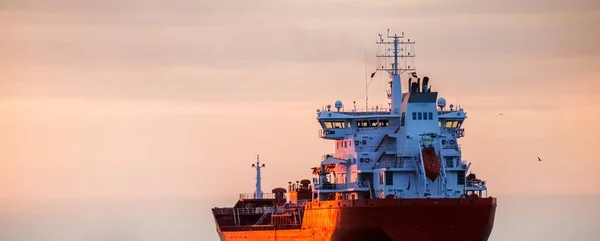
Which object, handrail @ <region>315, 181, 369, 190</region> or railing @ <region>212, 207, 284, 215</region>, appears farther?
railing @ <region>212, 207, 284, 215</region>

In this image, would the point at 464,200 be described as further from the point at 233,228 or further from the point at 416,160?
the point at 233,228

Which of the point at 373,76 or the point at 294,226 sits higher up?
the point at 373,76

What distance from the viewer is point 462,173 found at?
142000 millimetres

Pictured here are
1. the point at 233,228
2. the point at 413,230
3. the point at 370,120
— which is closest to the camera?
the point at 413,230

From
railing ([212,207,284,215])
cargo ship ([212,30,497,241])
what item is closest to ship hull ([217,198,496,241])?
cargo ship ([212,30,497,241])

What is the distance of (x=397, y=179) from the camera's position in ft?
461

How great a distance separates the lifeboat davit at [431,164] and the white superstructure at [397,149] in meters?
0.04

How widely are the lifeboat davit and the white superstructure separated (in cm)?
4

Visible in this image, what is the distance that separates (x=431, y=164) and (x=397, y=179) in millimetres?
2954

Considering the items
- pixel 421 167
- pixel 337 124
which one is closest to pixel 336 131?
pixel 337 124

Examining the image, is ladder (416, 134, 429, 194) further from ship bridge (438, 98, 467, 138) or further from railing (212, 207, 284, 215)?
railing (212, 207, 284, 215)

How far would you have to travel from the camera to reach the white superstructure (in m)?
140

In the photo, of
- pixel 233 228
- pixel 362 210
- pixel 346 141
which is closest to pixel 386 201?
pixel 362 210

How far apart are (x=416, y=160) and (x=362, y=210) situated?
537 centimetres
